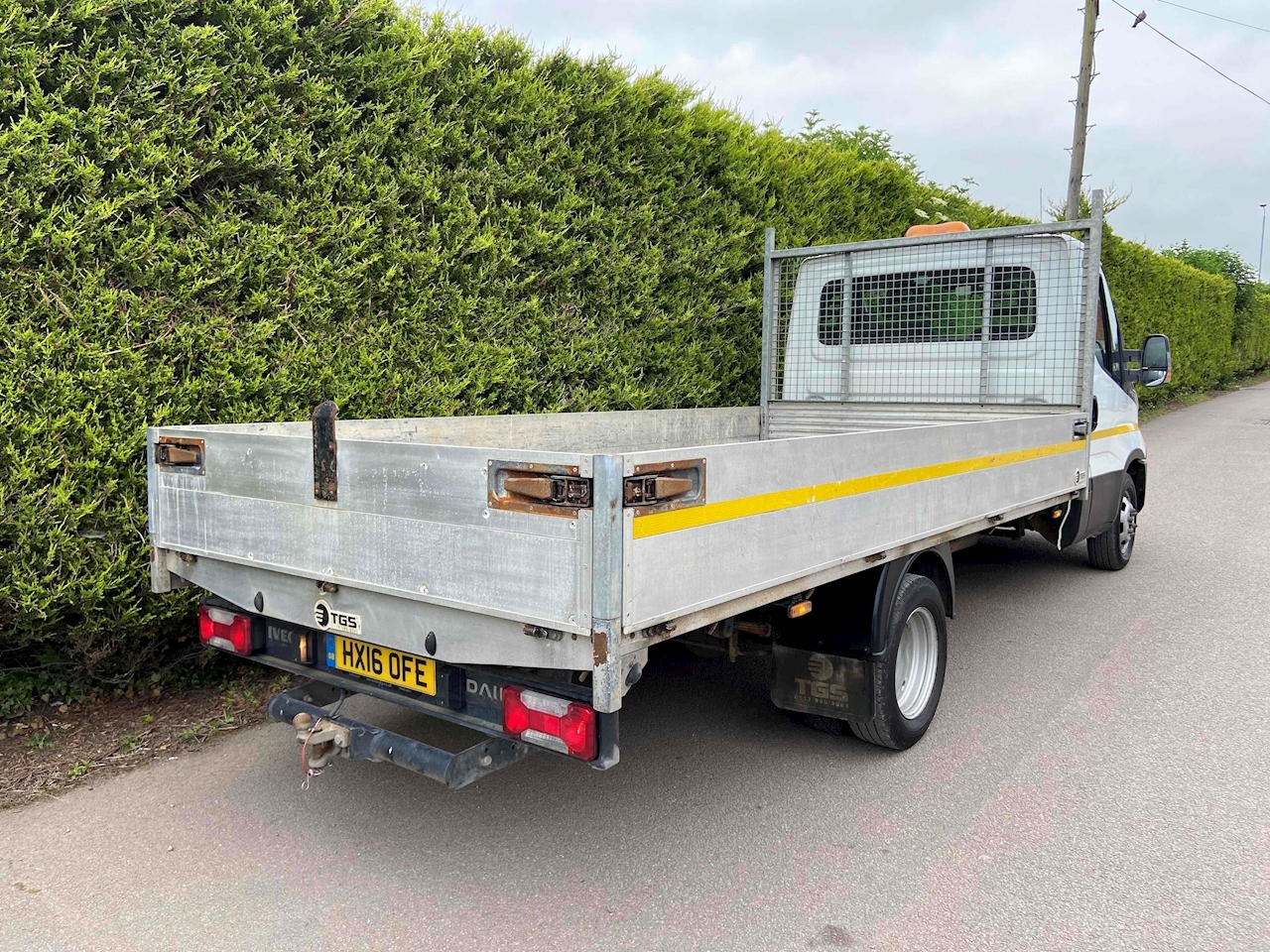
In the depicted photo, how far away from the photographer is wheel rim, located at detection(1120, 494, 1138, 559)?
702 cm

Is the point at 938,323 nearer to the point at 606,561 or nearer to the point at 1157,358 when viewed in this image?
the point at 1157,358

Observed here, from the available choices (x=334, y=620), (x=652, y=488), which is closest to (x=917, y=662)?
(x=652, y=488)

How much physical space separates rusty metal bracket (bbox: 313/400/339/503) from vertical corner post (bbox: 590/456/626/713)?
3.16 feet

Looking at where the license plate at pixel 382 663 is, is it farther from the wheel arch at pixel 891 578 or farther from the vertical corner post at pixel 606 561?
the wheel arch at pixel 891 578

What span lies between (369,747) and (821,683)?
1.73m

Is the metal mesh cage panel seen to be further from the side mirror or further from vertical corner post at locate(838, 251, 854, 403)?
the side mirror

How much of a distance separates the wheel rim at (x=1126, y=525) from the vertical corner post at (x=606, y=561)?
574cm

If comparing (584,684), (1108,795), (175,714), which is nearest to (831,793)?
(1108,795)

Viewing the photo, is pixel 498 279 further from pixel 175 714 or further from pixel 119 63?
pixel 175 714

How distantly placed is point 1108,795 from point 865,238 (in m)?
5.95

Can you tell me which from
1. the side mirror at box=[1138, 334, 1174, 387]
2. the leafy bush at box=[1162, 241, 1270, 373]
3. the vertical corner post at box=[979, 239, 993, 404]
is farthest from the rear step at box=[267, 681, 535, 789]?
the leafy bush at box=[1162, 241, 1270, 373]

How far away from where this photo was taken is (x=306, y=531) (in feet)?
9.82

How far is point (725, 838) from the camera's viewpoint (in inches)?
131

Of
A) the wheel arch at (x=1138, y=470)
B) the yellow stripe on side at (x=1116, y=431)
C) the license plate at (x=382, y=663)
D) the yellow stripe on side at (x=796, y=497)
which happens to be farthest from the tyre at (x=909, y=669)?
the wheel arch at (x=1138, y=470)
